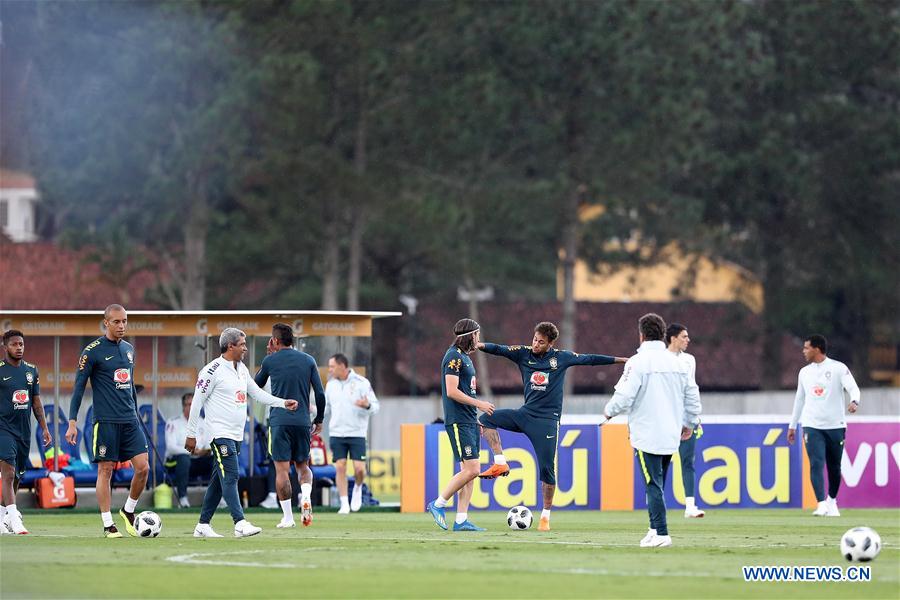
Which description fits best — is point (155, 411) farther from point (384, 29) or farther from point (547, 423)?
point (384, 29)

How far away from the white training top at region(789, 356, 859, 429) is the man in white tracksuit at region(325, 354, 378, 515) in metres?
5.36

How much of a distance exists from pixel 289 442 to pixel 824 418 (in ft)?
21.4

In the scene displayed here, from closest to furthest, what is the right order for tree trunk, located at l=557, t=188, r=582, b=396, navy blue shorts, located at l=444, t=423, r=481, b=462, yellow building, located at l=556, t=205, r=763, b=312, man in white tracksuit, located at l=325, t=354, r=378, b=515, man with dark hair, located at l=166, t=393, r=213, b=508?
navy blue shorts, located at l=444, t=423, r=481, b=462
man in white tracksuit, located at l=325, t=354, r=378, b=515
man with dark hair, located at l=166, t=393, r=213, b=508
tree trunk, located at l=557, t=188, r=582, b=396
yellow building, located at l=556, t=205, r=763, b=312

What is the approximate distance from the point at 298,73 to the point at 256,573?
3055 cm

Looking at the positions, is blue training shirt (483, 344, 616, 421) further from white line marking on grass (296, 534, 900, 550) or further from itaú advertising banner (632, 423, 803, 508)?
itaú advertising banner (632, 423, 803, 508)

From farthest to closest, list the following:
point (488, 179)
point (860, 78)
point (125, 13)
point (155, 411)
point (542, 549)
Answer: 1. point (860, 78)
2. point (488, 179)
3. point (125, 13)
4. point (155, 411)
5. point (542, 549)

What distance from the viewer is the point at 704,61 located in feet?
152

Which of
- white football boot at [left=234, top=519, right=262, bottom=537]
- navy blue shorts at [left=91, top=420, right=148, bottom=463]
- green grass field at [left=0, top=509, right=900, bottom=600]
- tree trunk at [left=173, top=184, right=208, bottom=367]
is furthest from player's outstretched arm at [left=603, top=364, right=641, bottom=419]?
tree trunk at [left=173, top=184, right=208, bottom=367]

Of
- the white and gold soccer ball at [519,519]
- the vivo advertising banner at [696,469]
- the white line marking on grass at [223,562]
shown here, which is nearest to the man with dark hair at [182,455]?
the vivo advertising banner at [696,469]

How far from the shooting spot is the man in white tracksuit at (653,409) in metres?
13.5

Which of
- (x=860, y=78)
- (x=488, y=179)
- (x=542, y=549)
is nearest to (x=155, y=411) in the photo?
(x=542, y=549)

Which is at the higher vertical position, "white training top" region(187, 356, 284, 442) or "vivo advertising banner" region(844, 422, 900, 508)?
"white training top" region(187, 356, 284, 442)

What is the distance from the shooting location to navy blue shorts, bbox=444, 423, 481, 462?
1569 centimetres

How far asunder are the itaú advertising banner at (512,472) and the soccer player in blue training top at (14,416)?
647cm
